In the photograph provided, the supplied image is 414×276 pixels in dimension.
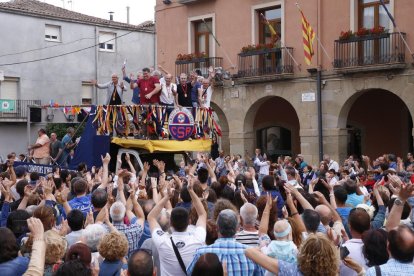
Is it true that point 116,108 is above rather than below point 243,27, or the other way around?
below

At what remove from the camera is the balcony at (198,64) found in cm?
2220

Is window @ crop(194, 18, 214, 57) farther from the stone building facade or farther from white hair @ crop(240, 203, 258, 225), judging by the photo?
white hair @ crop(240, 203, 258, 225)

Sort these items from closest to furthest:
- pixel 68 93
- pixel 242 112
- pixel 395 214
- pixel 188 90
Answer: pixel 395 214
pixel 188 90
pixel 242 112
pixel 68 93

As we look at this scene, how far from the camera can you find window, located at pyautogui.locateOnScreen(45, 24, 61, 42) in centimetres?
3042

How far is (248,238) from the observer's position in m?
5.50

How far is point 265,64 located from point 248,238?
15715 millimetres

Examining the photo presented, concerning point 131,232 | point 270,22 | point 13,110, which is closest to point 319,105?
point 270,22

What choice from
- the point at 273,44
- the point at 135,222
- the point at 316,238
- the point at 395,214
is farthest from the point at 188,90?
the point at 316,238

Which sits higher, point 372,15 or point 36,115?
point 372,15

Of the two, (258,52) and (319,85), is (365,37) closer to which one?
(319,85)

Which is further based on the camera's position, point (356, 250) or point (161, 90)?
point (161, 90)

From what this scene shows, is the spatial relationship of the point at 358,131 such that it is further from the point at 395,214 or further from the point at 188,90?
the point at 395,214

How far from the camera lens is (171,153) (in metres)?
13.9

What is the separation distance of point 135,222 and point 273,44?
49.2ft
